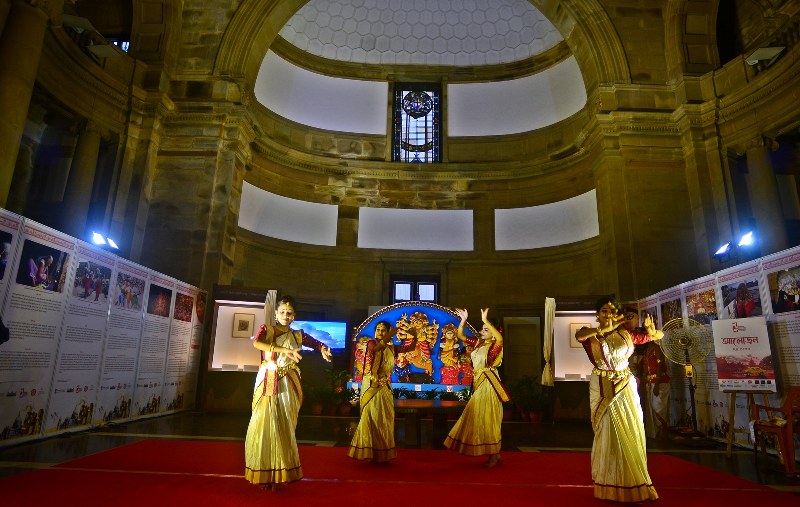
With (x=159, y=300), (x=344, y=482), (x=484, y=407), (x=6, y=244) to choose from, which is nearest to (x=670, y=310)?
(x=484, y=407)

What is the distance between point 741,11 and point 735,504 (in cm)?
1412

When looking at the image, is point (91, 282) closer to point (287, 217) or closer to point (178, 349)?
point (178, 349)

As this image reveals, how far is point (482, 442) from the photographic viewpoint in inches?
226

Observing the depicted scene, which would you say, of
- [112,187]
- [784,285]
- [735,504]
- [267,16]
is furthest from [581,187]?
[112,187]

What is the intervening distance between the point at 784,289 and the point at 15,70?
1252 centimetres

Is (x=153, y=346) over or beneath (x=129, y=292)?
beneath

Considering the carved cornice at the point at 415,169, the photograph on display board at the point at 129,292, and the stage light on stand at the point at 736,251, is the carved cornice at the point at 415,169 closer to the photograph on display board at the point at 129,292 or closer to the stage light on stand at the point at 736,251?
the stage light on stand at the point at 736,251

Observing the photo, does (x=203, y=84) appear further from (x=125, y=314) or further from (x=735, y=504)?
(x=735, y=504)

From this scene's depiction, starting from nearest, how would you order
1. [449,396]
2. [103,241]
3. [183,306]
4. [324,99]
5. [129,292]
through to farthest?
[129,292], [183,306], [103,241], [449,396], [324,99]

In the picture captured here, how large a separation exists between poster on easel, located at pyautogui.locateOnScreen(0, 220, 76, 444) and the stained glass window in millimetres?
12082

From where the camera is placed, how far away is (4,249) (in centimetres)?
564

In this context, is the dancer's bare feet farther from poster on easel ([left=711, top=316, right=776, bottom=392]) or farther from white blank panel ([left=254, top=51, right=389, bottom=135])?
white blank panel ([left=254, top=51, right=389, bottom=135])

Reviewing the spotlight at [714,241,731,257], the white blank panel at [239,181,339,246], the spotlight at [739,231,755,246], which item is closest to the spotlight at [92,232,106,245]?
the white blank panel at [239,181,339,246]

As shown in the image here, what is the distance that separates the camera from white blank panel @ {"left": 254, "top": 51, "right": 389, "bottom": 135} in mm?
16078
